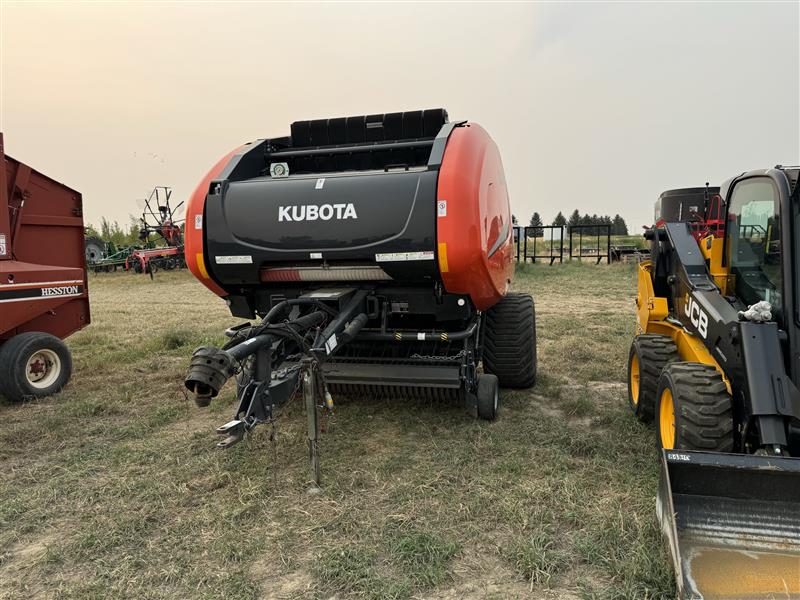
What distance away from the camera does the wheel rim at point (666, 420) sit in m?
3.23

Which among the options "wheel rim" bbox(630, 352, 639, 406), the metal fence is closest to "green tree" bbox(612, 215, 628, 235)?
the metal fence

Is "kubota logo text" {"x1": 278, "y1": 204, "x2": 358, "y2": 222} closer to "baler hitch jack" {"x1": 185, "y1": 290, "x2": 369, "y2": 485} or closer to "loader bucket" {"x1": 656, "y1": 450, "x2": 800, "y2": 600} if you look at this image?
"baler hitch jack" {"x1": 185, "y1": 290, "x2": 369, "y2": 485}

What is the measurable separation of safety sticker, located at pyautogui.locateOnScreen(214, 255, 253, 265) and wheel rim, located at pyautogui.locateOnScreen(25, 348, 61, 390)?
2410 millimetres

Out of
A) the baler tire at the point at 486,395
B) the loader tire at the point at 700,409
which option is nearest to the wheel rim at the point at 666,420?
the loader tire at the point at 700,409

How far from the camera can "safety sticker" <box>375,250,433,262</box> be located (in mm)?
3598

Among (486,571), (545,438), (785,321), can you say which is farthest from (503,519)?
(785,321)

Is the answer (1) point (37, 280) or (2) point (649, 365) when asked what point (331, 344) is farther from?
(1) point (37, 280)

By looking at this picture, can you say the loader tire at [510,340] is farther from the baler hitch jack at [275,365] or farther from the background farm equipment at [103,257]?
the background farm equipment at [103,257]

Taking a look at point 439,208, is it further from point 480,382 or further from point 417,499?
point 417,499

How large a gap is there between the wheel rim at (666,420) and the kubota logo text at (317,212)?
2228mm

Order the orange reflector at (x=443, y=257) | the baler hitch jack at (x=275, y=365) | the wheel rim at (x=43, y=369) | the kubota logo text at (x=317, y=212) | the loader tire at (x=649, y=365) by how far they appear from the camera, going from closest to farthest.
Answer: the baler hitch jack at (x=275, y=365) < the orange reflector at (x=443, y=257) < the kubota logo text at (x=317, y=212) < the loader tire at (x=649, y=365) < the wheel rim at (x=43, y=369)

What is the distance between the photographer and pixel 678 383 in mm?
2967

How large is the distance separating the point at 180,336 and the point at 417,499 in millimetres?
5472

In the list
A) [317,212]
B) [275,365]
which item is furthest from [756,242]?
[275,365]
